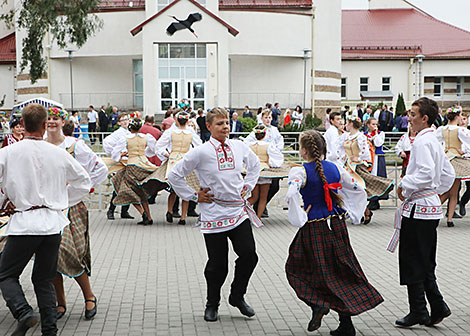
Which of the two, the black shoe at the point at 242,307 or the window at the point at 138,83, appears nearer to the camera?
the black shoe at the point at 242,307

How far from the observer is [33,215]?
535 cm

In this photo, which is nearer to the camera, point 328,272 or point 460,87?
point 328,272

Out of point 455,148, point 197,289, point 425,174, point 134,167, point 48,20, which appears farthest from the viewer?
point 48,20

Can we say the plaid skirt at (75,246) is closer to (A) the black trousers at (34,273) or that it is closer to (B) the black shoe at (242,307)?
(A) the black trousers at (34,273)

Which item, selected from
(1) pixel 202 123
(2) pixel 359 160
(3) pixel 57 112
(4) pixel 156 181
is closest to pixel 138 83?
(1) pixel 202 123

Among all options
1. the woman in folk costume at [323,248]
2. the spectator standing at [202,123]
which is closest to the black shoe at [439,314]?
the woman in folk costume at [323,248]

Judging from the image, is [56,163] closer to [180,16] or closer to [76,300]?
[76,300]

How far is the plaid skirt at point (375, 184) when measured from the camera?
42.1 ft

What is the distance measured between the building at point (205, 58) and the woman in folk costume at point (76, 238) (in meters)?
32.0

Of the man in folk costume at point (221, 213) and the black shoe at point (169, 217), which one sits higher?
the man in folk costume at point (221, 213)

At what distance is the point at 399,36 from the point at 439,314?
162 feet

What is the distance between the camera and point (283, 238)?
37.7 ft

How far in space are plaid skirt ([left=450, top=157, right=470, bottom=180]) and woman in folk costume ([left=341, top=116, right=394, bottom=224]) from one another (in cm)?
119

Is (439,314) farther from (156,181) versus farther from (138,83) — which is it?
(138,83)
